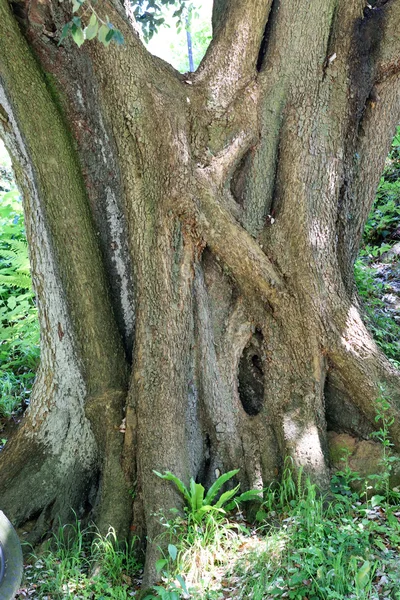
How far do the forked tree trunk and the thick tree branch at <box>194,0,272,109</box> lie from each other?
0.01 metres

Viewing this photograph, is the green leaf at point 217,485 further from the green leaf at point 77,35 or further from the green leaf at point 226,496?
the green leaf at point 77,35

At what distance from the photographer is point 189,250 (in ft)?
13.3

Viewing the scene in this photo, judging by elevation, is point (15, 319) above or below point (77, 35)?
below

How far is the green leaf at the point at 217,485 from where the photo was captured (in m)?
3.68

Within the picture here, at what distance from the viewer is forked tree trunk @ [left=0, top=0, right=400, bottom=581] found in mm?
3994

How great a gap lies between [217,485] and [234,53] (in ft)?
9.46

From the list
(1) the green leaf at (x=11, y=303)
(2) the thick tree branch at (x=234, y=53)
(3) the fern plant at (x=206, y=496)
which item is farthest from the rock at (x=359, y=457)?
(1) the green leaf at (x=11, y=303)

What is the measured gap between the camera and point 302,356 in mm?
4062

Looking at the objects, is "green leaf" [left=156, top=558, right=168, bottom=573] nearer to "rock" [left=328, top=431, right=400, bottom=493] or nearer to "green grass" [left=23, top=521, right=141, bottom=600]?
"green grass" [left=23, top=521, right=141, bottom=600]

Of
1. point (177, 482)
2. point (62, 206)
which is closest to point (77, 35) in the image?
point (62, 206)

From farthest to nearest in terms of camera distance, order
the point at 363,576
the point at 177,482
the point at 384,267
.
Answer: the point at 384,267, the point at 177,482, the point at 363,576

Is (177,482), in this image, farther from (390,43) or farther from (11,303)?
(11,303)

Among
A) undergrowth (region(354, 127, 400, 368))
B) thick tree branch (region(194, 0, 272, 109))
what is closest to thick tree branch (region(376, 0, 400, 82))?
thick tree branch (region(194, 0, 272, 109))

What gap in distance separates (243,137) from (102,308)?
1.50 metres
